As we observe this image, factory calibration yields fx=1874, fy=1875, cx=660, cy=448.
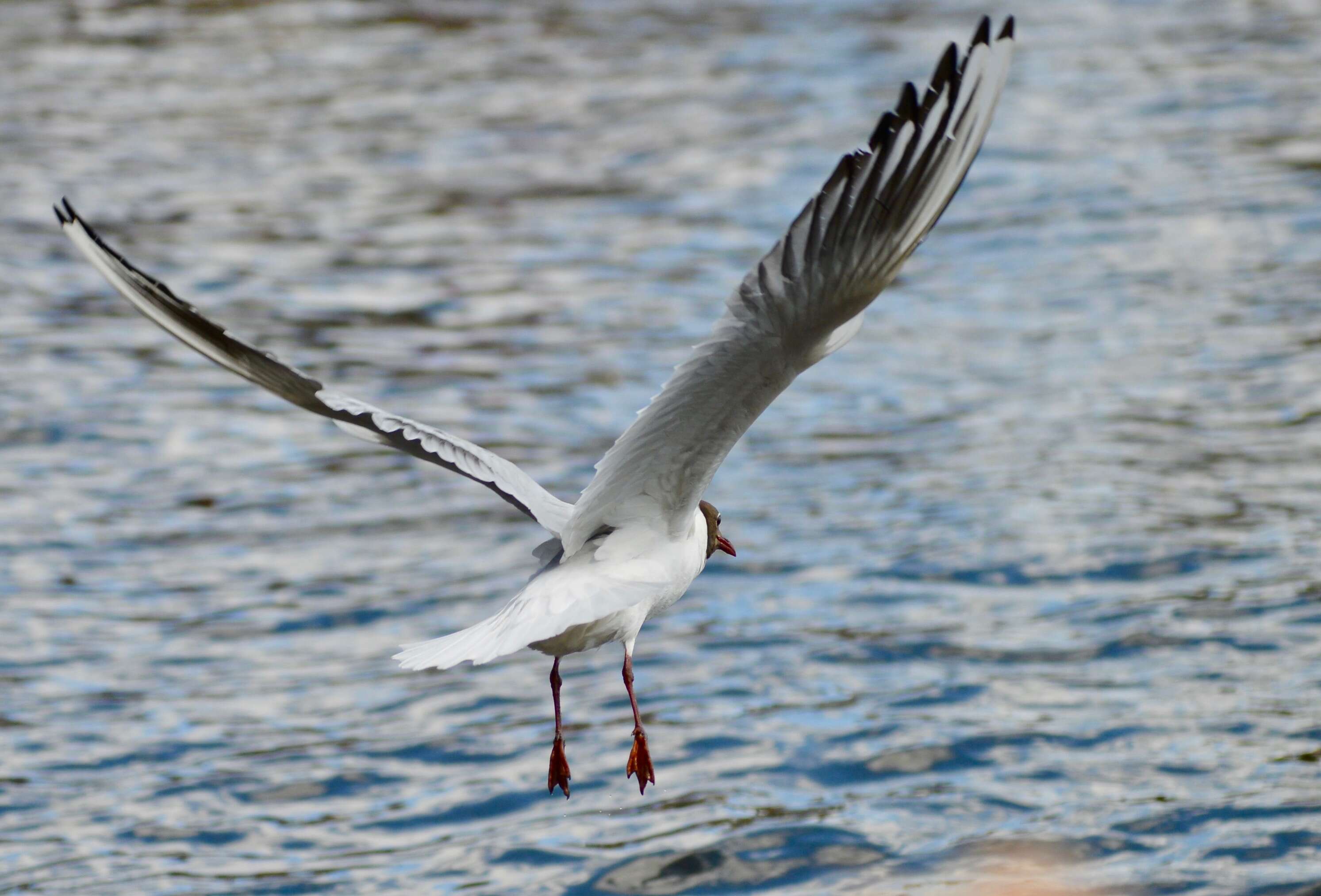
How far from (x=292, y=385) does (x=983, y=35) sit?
7.86 ft

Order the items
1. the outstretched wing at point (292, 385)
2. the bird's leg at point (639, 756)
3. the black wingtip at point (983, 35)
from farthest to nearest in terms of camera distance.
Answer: the bird's leg at point (639, 756)
the outstretched wing at point (292, 385)
the black wingtip at point (983, 35)

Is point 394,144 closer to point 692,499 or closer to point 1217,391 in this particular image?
point 1217,391

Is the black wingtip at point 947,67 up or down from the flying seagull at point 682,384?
up

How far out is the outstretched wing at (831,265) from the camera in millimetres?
4527

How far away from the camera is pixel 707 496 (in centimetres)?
1178

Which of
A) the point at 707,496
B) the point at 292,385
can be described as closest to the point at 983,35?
the point at 292,385

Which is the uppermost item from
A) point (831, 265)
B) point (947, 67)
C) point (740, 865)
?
point (947, 67)

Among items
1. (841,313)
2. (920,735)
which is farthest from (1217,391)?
(841,313)

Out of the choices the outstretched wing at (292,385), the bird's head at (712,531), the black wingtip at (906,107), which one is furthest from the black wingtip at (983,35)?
the bird's head at (712,531)

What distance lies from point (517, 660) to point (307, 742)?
1477 mm

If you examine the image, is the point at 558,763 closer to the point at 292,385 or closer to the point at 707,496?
the point at 292,385

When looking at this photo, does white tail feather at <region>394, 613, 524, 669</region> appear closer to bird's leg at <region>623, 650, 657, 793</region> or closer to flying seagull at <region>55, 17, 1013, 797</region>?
flying seagull at <region>55, 17, 1013, 797</region>

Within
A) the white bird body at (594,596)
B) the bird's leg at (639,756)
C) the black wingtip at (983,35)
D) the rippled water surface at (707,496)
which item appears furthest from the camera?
the rippled water surface at (707,496)

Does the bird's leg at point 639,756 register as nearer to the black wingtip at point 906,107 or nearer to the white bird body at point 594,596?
the white bird body at point 594,596
